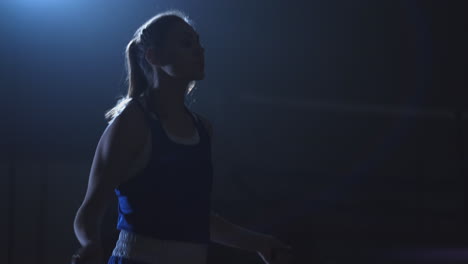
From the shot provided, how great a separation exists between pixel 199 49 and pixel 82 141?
3.30 m

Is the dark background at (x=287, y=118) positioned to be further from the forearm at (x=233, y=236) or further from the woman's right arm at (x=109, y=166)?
the woman's right arm at (x=109, y=166)

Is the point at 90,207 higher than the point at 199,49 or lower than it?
lower

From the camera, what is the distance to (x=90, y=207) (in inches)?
26.7

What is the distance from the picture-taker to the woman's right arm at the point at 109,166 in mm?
670

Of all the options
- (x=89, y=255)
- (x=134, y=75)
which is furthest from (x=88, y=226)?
(x=134, y=75)

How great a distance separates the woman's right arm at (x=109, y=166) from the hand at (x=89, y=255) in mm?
18

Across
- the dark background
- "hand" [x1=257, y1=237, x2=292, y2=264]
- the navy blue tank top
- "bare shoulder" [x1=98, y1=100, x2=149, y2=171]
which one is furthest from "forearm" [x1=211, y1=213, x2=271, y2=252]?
the dark background

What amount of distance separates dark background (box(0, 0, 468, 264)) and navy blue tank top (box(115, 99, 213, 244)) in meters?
2.24

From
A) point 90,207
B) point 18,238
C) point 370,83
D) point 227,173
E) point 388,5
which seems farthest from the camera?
point 370,83

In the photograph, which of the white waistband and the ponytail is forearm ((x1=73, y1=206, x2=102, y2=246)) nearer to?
the white waistband

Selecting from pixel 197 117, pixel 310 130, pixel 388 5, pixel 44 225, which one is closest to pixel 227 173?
pixel 310 130

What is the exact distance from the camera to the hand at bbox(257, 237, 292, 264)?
856 millimetres

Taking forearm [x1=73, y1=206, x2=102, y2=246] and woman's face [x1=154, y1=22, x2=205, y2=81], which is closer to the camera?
forearm [x1=73, y1=206, x2=102, y2=246]

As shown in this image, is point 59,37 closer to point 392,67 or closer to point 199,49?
point 392,67
